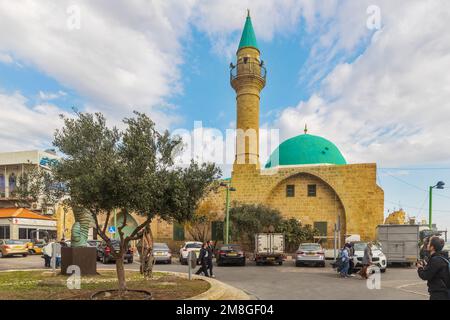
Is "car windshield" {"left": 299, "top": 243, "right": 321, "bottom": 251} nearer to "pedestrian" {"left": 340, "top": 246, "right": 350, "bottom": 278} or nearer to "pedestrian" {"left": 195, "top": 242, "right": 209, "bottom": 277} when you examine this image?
"pedestrian" {"left": 340, "top": 246, "right": 350, "bottom": 278}

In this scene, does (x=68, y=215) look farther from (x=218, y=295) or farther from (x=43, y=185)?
(x=218, y=295)

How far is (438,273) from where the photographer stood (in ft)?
16.6

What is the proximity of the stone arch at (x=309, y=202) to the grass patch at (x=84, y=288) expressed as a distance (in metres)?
21.3

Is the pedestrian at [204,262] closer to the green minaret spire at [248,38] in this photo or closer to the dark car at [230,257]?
the dark car at [230,257]

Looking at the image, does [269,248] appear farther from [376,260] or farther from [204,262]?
[204,262]

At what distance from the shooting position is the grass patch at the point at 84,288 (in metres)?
9.11

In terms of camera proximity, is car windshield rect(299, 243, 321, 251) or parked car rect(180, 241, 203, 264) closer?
car windshield rect(299, 243, 321, 251)

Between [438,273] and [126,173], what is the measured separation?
592cm

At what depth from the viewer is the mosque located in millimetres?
29656

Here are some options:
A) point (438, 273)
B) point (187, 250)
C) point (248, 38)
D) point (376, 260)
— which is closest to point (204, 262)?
point (376, 260)

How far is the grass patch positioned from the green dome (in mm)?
24890

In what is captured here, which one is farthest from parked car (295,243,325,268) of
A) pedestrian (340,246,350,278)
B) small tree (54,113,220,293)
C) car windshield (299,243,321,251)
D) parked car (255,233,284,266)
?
small tree (54,113,220,293)
